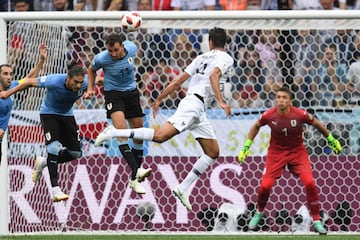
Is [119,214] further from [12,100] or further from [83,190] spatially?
[12,100]

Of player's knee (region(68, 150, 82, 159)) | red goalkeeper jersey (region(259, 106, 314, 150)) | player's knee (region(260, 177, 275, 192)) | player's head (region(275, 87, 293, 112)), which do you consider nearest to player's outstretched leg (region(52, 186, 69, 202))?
player's knee (region(68, 150, 82, 159))

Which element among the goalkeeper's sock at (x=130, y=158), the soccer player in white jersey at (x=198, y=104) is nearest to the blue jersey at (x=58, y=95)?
the goalkeeper's sock at (x=130, y=158)

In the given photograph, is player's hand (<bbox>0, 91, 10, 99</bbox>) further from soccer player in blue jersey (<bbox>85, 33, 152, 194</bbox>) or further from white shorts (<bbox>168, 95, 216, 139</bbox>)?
white shorts (<bbox>168, 95, 216, 139</bbox>)

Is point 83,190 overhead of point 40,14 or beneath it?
beneath

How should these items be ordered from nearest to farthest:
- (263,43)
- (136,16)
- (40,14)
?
(136,16), (40,14), (263,43)

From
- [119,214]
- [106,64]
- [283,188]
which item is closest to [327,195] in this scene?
[283,188]

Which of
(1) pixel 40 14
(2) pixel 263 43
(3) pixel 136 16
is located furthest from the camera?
(2) pixel 263 43

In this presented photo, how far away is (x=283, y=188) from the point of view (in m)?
14.6

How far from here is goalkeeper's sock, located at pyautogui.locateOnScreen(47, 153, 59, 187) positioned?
42.8ft

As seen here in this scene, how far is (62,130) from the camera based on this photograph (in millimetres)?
13422

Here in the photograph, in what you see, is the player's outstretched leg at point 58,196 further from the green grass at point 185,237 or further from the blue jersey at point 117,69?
the blue jersey at point 117,69

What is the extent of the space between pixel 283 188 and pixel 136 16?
Answer: 11.3ft

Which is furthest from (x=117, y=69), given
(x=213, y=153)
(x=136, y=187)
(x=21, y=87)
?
(x=213, y=153)

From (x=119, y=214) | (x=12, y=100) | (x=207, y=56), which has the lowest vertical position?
(x=119, y=214)
